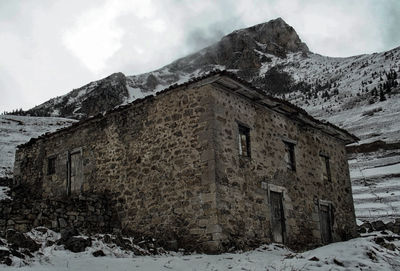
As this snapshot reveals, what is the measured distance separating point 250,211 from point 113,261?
4.27 metres

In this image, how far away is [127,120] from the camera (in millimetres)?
13242

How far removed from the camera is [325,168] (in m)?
15.9

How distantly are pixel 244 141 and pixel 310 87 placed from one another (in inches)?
1656

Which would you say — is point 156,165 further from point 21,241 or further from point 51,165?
point 51,165

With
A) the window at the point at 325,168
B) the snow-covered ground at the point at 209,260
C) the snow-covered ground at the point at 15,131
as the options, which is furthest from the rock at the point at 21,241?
the snow-covered ground at the point at 15,131

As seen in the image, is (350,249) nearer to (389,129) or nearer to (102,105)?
(389,129)

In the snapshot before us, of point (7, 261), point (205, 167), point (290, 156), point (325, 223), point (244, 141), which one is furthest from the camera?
point (325, 223)

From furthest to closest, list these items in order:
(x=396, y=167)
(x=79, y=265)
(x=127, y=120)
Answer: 1. (x=396, y=167)
2. (x=127, y=120)
3. (x=79, y=265)

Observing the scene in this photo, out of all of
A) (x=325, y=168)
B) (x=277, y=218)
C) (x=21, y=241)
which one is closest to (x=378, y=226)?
(x=325, y=168)

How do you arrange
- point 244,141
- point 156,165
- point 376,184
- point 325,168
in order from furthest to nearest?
point 376,184 < point 325,168 < point 244,141 < point 156,165

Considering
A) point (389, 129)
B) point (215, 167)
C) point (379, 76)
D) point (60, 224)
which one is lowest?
point (60, 224)

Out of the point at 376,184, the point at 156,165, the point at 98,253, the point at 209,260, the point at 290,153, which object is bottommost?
the point at 209,260

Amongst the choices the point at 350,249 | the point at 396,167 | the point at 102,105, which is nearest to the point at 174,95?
the point at 350,249

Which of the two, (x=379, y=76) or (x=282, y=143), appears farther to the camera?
(x=379, y=76)
